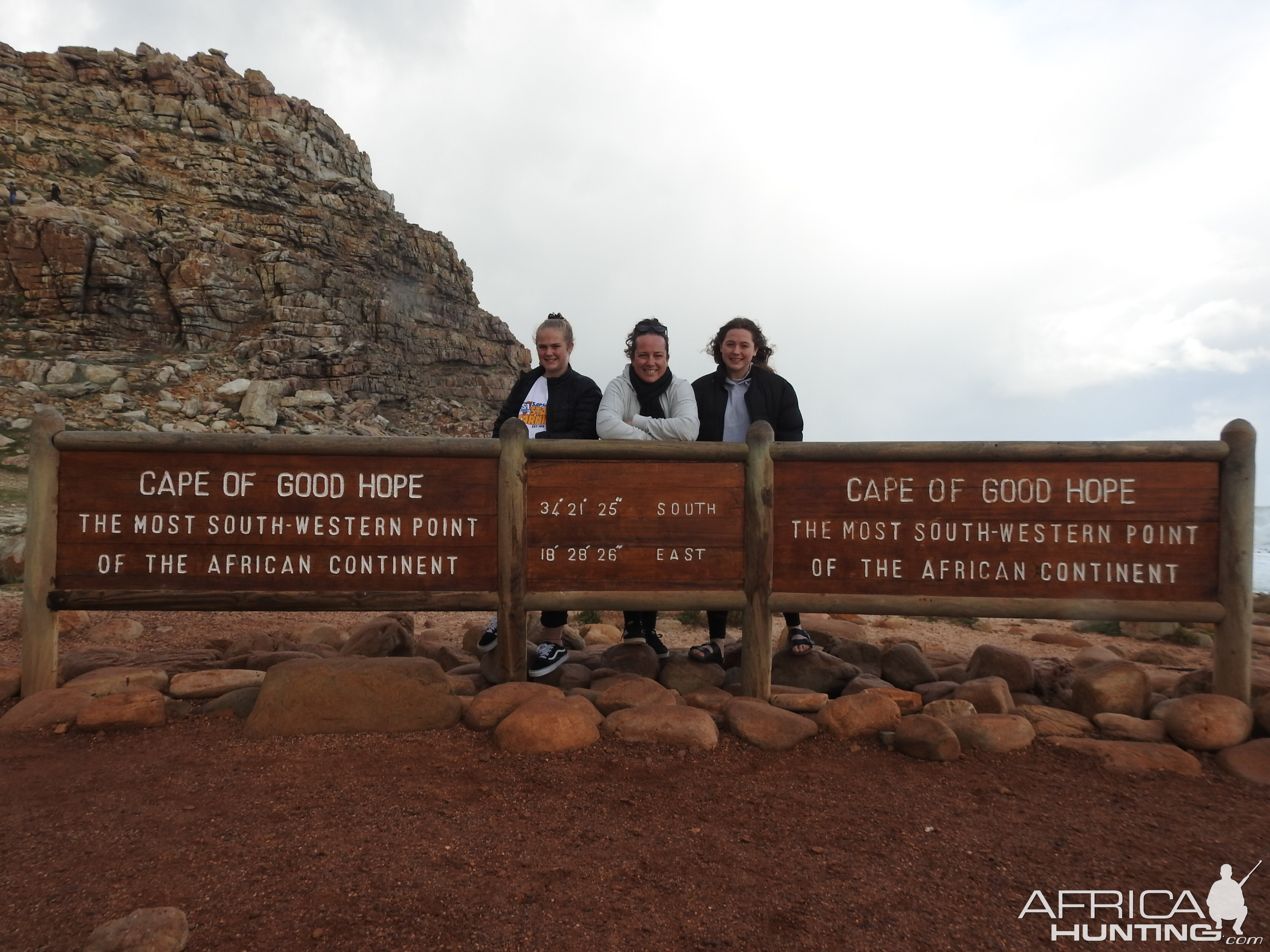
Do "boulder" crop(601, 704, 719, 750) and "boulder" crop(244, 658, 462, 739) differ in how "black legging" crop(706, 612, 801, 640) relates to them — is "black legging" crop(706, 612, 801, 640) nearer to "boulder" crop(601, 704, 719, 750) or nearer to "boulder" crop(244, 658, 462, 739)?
"boulder" crop(601, 704, 719, 750)

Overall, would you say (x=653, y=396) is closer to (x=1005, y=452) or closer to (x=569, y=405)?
(x=569, y=405)

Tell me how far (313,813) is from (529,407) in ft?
9.76

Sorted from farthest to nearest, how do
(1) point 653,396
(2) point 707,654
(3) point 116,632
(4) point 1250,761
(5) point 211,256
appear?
1. (5) point 211,256
2. (3) point 116,632
3. (2) point 707,654
4. (1) point 653,396
5. (4) point 1250,761

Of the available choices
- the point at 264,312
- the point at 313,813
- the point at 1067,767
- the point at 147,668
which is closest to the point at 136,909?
the point at 313,813

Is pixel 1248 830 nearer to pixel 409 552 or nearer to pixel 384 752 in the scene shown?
pixel 384 752

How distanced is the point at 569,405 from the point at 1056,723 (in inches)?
146

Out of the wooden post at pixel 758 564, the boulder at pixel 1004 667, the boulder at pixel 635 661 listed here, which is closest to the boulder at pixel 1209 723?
the boulder at pixel 1004 667

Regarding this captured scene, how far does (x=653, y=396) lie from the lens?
5.02 meters

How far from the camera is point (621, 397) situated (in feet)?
16.4

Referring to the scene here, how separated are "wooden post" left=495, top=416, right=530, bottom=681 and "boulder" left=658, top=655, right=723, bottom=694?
3.37 feet

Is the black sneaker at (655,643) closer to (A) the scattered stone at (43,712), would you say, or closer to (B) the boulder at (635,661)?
(B) the boulder at (635,661)

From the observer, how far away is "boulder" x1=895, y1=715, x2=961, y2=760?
374 centimetres

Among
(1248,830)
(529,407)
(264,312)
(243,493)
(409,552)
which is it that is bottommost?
(1248,830)

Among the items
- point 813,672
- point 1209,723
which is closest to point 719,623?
point 813,672
